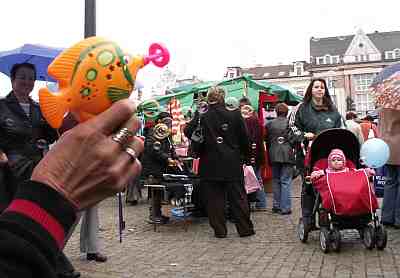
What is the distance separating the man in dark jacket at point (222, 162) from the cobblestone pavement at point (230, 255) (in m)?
0.29

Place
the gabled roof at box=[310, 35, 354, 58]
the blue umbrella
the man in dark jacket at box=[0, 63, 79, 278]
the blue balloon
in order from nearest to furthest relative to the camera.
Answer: the man in dark jacket at box=[0, 63, 79, 278]
the blue balloon
the blue umbrella
the gabled roof at box=[310, 35, 354, 58]

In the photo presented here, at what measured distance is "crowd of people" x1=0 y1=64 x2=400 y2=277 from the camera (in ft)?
3.37

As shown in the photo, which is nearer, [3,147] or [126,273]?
[3,147]

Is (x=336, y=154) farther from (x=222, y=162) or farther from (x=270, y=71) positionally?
(x=270, y=71)

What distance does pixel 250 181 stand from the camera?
28.4 ft

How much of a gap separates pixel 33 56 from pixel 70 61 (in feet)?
14.5

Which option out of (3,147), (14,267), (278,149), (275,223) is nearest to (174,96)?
(278,149)

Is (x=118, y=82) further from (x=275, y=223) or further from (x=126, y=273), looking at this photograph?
(x=275, y=223)

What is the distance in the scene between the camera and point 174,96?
12.9m

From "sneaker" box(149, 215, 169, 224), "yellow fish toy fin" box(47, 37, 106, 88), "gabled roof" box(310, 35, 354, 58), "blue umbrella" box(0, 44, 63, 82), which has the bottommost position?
"sneaker" box(149, 215, 169, 224)

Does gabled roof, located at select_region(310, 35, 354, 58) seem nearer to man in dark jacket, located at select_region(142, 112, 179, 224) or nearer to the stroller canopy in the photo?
man in dark jacket, located at select_region(142, 112, 179, 224)

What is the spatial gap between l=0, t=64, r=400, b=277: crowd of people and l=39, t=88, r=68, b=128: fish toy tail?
248mm

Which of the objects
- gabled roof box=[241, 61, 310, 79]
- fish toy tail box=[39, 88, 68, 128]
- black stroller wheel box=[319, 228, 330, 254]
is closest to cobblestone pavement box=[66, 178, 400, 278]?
black stroller wheel box=[319, 228, 330, 254]

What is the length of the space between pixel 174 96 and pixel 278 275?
8.61 m
